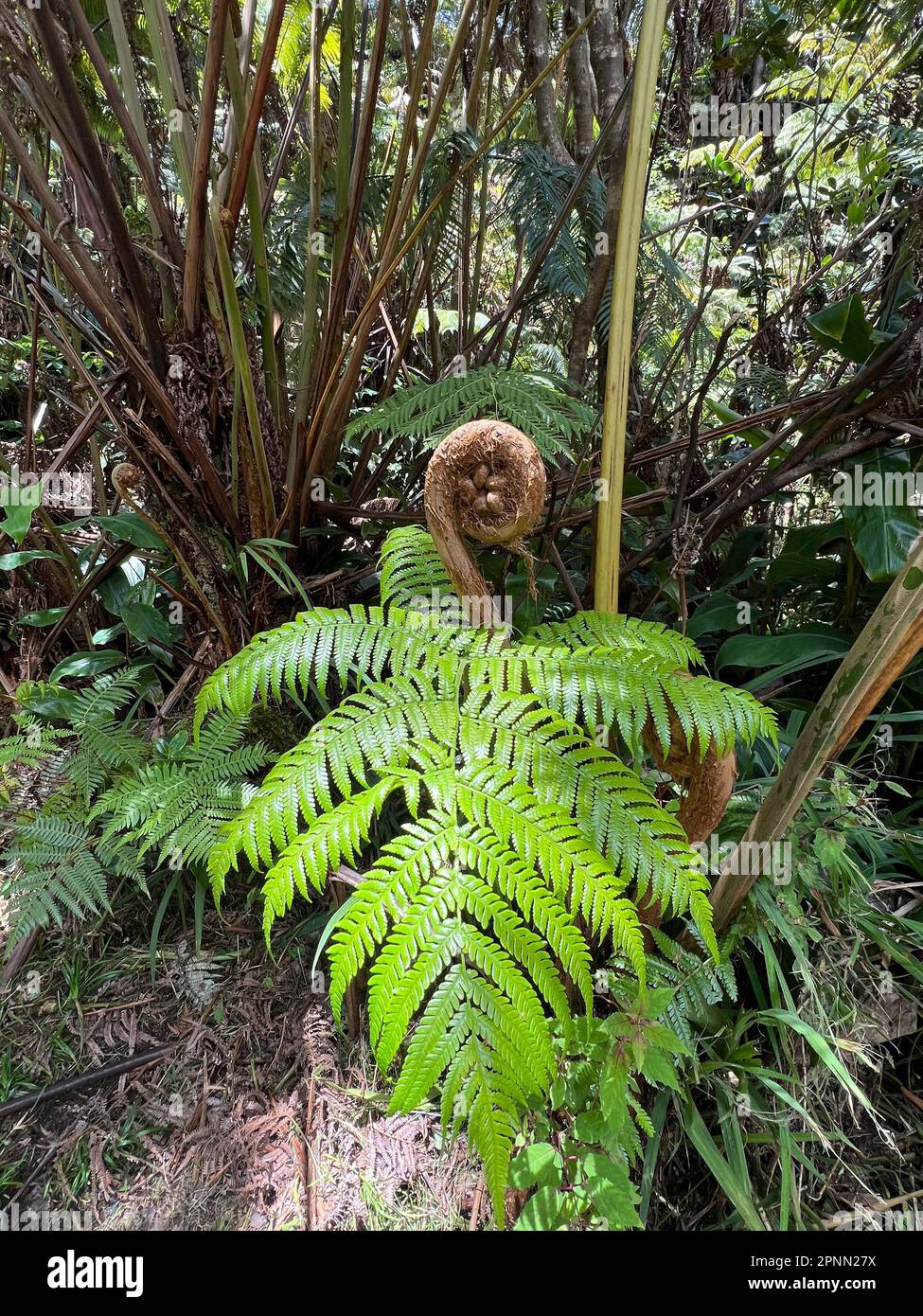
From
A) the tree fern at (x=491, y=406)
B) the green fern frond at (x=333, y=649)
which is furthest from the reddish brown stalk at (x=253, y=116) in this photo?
the green fern frond at (x=333, y=649)

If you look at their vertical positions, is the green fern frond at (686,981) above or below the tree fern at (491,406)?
below

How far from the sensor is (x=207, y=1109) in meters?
1.18

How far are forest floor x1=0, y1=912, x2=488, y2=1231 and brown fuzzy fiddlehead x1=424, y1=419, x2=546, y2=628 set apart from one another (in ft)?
2.91

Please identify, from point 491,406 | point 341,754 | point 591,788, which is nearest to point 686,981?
point 591,788

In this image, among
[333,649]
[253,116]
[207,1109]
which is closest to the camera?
[333,649]

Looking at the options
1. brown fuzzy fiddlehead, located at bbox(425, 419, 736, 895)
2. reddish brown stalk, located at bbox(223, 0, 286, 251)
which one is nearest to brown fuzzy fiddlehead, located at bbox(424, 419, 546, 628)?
brown fuzzy fiddlehead, located at bbox(425, 419, 736, 895)

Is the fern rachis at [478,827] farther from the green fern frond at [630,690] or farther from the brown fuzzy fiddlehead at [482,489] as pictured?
the brown fuzzy fiddlehead at [482,489]

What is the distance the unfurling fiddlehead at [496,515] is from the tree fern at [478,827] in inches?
2.4

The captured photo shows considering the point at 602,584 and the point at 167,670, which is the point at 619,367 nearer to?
the point at 602,584

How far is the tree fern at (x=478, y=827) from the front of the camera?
0.68 metres

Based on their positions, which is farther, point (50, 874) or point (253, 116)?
point (50, 874)

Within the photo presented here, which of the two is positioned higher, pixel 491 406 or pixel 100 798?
pixel 491 406

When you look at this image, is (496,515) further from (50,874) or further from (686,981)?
(50,874)

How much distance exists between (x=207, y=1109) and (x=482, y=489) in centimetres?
115
